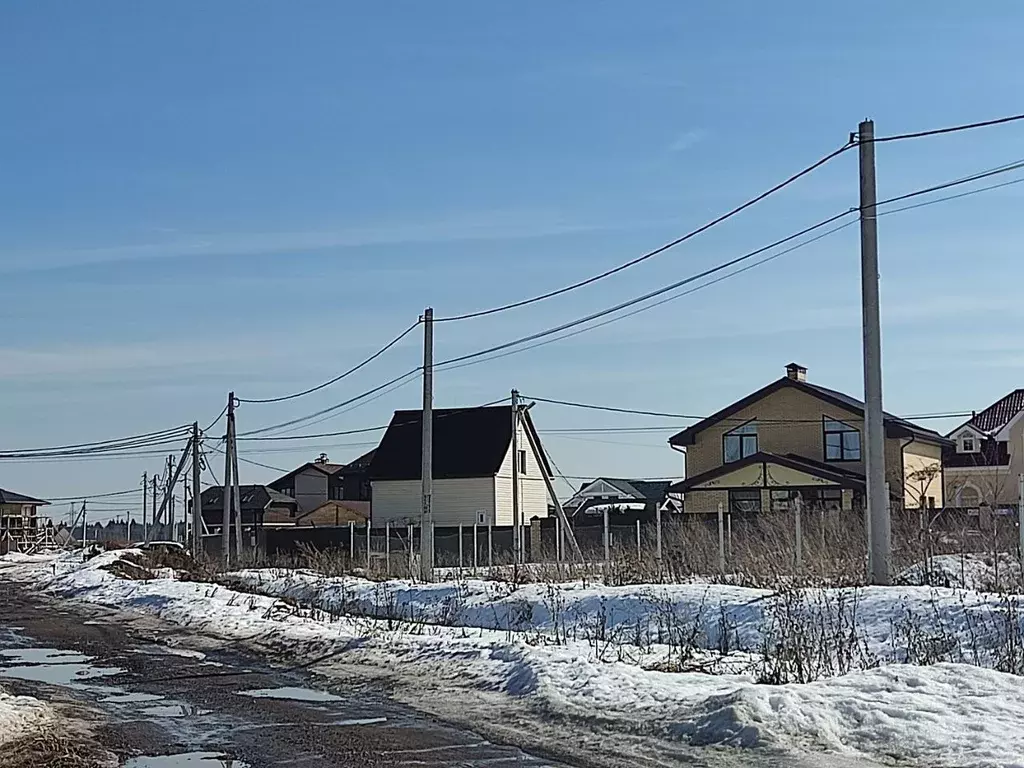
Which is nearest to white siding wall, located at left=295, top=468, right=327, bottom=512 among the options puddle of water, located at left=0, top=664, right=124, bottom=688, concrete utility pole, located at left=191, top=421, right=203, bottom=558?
concrete utility pole, located at left=191, top=421, right=203, bottom=558

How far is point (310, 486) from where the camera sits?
9438 centimetres

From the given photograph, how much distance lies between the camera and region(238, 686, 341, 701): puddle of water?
1348 centimetres

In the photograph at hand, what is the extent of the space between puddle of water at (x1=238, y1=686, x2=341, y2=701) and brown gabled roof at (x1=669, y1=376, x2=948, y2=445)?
3694cm

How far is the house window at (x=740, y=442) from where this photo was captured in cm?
5162

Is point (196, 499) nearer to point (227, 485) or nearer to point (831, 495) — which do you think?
point (227, 485)

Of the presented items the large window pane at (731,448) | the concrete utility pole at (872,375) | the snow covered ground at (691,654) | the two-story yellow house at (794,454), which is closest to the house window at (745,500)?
the two-story yellow house at (794,454)

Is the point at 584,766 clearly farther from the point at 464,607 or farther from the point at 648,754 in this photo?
Answer: the point at 464,607

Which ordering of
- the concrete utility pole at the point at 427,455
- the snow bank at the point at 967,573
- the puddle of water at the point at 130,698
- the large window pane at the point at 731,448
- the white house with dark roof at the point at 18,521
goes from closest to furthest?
the puddle of water at the point at 130,698
the snow bank at the point at 967,573
the concrete utility pole at the point at 427,455
the large window pane at the point at 731,448
the white house with dark roof at the point at 18,521

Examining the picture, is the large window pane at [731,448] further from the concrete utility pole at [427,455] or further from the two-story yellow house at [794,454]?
the concrete utility pole at [427,455]

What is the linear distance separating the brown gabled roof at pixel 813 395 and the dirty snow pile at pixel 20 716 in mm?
39143

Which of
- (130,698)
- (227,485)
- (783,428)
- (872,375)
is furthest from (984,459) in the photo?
(130,698)

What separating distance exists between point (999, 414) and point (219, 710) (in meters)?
60.3

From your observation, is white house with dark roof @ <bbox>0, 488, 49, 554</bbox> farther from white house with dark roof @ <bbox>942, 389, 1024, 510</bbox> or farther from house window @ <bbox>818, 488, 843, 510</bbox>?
white house with dark roof @ <bbox>942, 389, 1024, 510</bbox>

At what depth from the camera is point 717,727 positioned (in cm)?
1011
